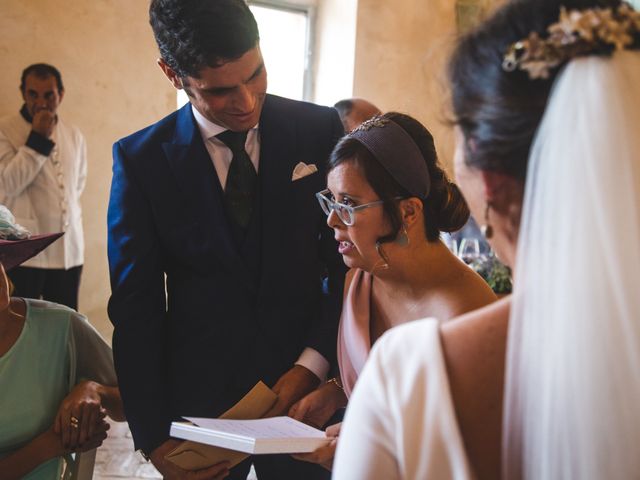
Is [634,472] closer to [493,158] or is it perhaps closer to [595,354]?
[595,354]

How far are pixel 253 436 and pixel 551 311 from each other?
839 millimetres

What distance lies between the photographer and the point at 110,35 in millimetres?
5184

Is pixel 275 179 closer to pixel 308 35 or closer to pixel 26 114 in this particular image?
pixel 26 114

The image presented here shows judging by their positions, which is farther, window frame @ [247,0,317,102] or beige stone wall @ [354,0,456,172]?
window frame @ [247,0,317,102]

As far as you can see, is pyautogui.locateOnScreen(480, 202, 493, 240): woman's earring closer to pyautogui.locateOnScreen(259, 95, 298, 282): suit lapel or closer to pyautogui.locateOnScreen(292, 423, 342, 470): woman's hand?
pyautogui.locateOnScreen(292, 423, 342, 470): woman's hand

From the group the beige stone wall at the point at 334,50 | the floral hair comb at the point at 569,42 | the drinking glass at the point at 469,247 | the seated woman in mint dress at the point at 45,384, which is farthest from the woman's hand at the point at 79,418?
the beige stone wall at the point at 334,50

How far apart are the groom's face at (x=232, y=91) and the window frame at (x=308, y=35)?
4.26 metres

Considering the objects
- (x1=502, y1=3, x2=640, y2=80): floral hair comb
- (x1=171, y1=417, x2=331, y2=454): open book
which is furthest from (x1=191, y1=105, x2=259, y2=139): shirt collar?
(x1=502, y1=3, x2=640, y2=80): floral hair comb

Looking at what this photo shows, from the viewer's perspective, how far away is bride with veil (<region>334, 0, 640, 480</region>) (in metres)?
0.80

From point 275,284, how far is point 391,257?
0.33m

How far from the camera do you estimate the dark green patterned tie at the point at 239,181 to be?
1941mm

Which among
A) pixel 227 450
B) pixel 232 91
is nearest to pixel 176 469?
pixel 227 450

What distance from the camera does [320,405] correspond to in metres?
1.95

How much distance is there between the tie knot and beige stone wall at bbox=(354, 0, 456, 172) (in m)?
3.92
